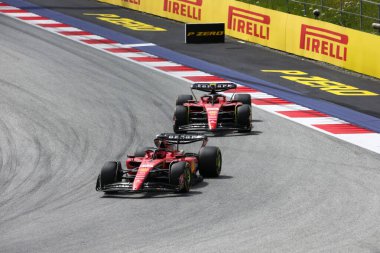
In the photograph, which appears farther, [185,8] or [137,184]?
[185,8]

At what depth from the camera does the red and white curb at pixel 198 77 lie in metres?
24.0

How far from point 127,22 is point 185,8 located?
2.26 m

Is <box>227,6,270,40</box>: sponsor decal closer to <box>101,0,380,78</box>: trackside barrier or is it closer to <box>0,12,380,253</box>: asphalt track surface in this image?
<box>101,0,380,78</box>: trackside barrier

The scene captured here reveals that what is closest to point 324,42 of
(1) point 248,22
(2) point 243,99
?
(1) point 248,22

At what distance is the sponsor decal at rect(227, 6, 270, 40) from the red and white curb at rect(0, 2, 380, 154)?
3.15m

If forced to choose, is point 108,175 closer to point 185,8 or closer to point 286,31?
→ point 286,31

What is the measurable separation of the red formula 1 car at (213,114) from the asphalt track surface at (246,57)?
4.57 metres

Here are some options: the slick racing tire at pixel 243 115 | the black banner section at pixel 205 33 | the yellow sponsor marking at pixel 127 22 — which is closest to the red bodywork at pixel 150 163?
the slick racing tire at pixel 243 115

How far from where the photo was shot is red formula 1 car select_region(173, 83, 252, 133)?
23422 millimetres

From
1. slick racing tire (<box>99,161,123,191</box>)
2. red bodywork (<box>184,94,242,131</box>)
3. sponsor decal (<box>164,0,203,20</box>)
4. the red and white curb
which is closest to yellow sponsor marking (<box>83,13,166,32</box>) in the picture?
sponsor decal (<box>164,0,203,20</box>)

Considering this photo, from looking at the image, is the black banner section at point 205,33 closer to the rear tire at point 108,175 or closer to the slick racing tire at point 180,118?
the slick racing tire at point 180,118

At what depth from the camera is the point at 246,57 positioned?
34.7 m

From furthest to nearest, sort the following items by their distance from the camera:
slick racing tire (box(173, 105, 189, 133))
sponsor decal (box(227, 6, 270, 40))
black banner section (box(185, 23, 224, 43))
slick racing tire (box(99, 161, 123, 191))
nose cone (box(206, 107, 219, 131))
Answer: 1. black banner section (box(185, 23, 224, 43))
2. sponsor decal (box(227, 6, 270, 40))
3. slick racing tire (box(173, 105, 189, 133))
4. nose cone (box(206, 107, 219, 131))
5. slick racing tire (box(99, 161, 123, 191))

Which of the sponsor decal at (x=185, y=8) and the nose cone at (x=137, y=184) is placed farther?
the sponsor decal at (x=185, y=8)
